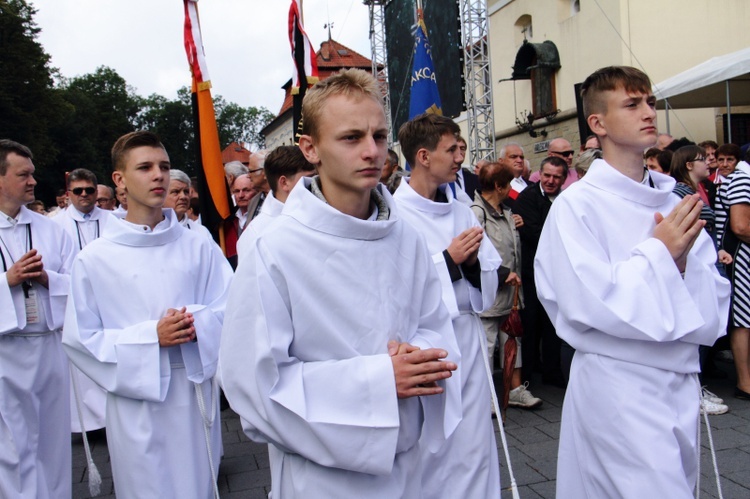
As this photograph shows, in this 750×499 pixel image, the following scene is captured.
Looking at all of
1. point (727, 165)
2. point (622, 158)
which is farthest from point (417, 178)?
point (727, 165)

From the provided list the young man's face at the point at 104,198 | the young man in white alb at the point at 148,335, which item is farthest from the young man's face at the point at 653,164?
the young man's face at the point at 104,198

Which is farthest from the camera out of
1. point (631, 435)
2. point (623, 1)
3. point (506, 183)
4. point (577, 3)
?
point (577, 3)

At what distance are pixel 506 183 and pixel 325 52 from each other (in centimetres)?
5153

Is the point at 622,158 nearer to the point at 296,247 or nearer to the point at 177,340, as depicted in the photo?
the point at 296,247

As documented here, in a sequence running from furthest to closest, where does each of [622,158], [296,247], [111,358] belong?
[111,358]
[622,158]
[296,247]

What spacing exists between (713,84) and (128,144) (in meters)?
10.1

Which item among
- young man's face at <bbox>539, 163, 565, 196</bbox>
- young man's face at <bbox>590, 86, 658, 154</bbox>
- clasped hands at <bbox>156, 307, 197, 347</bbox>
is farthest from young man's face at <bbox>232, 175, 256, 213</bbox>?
young man's face at <bbox>590, 86, 658, 154</bbox>

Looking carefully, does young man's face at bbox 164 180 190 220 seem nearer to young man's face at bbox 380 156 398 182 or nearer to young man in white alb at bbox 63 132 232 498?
young man's face at bbox 380 156 398 182

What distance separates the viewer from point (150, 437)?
3.68m

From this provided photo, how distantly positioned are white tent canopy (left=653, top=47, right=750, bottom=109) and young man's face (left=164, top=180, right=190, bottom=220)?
7.78 m

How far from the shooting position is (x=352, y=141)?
2.36 meters

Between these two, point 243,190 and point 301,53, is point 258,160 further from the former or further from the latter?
point 301,53

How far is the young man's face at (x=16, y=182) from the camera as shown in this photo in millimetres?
4867

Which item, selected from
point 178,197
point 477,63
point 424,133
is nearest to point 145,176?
point 424,133
